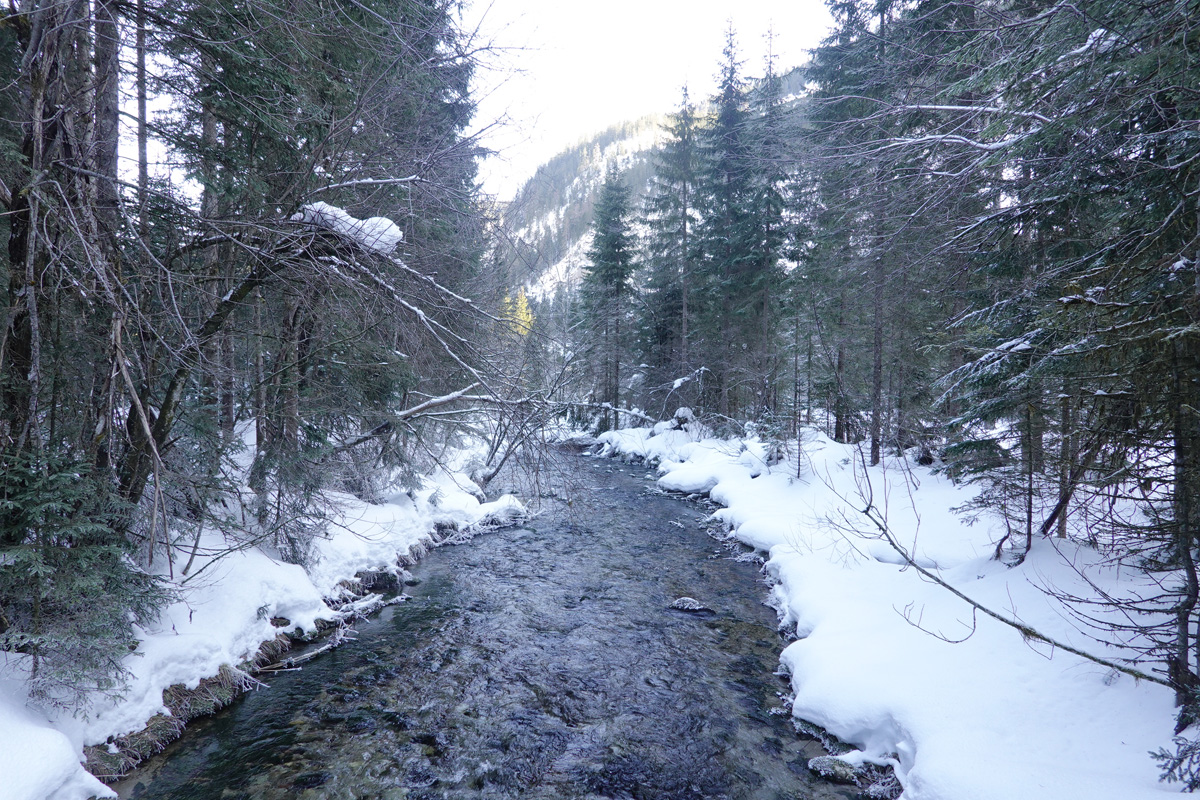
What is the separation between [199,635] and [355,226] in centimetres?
449

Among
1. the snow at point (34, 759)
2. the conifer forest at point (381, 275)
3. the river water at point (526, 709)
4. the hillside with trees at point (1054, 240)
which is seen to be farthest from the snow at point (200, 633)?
the hillside with trees at point (1054, 240)

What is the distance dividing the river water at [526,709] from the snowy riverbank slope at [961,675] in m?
0.57

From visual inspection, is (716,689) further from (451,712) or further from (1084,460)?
(1084,460)

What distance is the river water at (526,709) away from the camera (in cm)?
446

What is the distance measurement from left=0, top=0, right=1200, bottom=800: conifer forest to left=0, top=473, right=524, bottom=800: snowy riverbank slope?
18cm

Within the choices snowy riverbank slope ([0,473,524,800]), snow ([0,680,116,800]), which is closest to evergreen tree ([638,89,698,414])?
snowy riverbank slope ([0,473,524,800])

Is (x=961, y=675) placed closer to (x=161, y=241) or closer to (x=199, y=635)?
(x=199, y=635)

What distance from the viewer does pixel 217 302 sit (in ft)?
15.5

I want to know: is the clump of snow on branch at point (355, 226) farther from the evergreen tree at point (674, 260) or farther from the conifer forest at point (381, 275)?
the evergreen tree at point (674, 260)

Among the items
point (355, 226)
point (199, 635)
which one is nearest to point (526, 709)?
point (199, 635)

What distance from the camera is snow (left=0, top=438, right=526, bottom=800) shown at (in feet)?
11.4

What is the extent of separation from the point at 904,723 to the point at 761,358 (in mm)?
15294

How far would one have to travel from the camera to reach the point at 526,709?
551cm

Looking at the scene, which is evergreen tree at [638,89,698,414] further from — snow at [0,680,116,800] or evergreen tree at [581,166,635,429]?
snow at [0,680,116,800]
